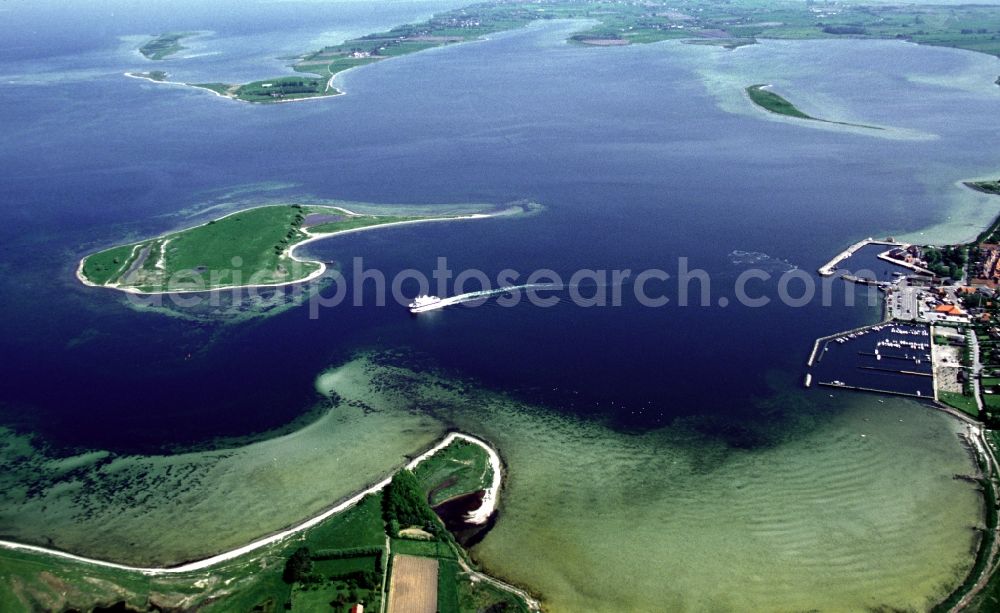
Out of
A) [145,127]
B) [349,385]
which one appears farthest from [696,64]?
[349,385]

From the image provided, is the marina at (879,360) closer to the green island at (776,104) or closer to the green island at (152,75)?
the green island at (776,104)

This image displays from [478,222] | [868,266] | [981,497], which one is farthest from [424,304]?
[868,266]

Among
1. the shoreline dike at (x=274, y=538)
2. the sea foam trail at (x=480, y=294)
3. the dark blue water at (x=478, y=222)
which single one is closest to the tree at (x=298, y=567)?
the shoreline dike at (x=274, y=538)

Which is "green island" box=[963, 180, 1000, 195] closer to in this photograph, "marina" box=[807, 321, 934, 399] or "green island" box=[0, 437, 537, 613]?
"marina" box=[807, 321, 934, 399]

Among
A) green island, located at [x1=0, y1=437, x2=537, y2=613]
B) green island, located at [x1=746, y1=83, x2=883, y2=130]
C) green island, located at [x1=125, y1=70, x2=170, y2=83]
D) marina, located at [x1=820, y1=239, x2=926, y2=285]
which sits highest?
green island, located at [x1=125, y1=70, x2=170, y2=83]

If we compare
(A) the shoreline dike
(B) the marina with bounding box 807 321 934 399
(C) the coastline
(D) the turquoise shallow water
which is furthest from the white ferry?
(B) the marina with bounding box 807 321 934 399

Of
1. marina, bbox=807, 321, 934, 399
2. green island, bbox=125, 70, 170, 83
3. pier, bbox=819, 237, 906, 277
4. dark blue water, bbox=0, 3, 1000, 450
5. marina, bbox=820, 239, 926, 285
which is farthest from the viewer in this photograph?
green island, bbox=125, 70, 170, 83
